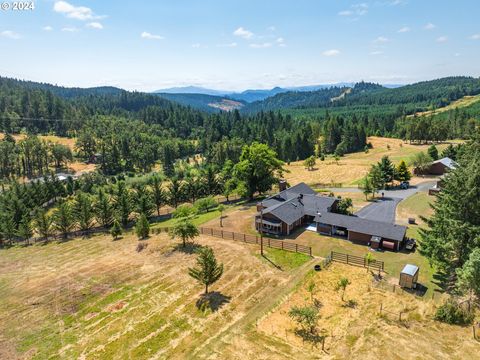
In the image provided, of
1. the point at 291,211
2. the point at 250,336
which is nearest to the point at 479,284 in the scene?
the point at 250,336

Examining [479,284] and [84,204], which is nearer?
[479,284]

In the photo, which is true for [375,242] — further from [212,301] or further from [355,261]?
[212,301]

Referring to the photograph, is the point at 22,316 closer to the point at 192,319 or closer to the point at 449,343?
the point at 192,319

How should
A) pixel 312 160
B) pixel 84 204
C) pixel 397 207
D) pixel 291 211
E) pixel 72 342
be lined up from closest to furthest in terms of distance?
pixel 72 342 → pixel 291 211 → pixel 397 207 → pixel 84 204 → pixel 312 160

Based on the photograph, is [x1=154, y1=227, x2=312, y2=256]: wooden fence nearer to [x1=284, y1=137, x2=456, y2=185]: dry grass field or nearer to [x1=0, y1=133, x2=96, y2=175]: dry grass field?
[x1=284, y1=137, x2=456, y2=185]: dry grass field

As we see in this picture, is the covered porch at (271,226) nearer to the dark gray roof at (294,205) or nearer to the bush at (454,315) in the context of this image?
the dark gray roof at (294,205)

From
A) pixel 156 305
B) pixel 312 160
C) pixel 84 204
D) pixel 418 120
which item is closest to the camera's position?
pixel 156 305

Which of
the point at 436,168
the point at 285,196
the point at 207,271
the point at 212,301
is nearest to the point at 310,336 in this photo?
the point at 212,301
